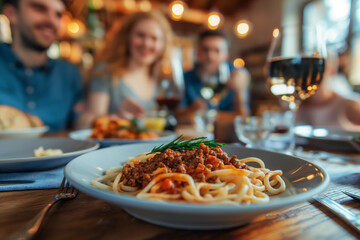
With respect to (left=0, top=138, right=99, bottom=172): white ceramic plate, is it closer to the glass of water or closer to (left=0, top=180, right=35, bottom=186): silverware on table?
(left=0, top=180, right=35, bottom=186): silverware on table

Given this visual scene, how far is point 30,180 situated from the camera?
0.61 meters

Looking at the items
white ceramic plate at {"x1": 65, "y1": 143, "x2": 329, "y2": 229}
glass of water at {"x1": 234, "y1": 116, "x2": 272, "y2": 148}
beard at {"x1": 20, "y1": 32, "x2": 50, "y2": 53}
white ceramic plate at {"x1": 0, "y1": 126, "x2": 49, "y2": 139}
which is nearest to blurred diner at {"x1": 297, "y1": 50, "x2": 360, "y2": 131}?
glass of water at {"x1": 234, "y1": 116, "x2": 272, "y2": 148}

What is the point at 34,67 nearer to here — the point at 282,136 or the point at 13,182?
the point at 13,182

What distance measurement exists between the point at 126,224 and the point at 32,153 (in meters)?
0.64

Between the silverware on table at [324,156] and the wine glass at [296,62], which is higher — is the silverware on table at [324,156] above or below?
below

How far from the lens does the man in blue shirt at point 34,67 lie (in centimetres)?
245

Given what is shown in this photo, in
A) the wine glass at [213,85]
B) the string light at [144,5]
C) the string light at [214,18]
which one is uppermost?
the string light at [144,5]

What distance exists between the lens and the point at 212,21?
5.13 meters

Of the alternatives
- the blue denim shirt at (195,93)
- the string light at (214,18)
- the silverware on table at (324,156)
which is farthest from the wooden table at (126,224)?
the string light at (214,18)

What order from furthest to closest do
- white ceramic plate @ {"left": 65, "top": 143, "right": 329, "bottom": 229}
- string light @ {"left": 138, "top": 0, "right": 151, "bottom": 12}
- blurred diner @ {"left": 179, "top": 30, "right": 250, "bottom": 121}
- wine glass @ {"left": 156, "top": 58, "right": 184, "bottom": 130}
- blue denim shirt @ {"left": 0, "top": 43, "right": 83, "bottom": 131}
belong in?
string light @ {"left": 138, "top": 0, "right": 151, "bottom": 12}
blurred diner @ {"left": 179, "top": 30, "right": 250, "bottom": 121}
blue denim shirt @ {"left": 0, "top": 43, "right": 83, "bottom": 131}
wine glass @ {"left": 156, "top": 58, "right": 184, "bottom": 130}
white ceramic plate @ {"left": 65, "top": 143, "right": 329, "bottom": 229}

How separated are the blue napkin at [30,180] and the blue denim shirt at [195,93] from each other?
2869mm

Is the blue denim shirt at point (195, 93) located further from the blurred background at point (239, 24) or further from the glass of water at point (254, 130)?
the glass of water at point (254, 130)

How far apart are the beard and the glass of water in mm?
2494

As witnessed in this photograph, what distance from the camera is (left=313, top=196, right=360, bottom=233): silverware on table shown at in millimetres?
396
